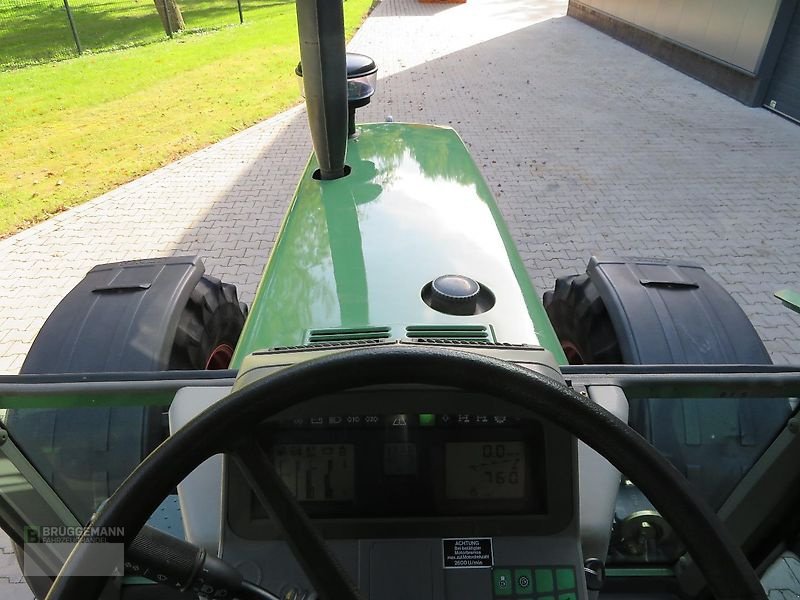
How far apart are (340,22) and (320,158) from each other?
547mm

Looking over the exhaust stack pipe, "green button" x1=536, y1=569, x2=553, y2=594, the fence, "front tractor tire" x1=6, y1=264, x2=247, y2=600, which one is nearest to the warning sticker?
"green button" x1=536, y1=569, x2=553, y2=594

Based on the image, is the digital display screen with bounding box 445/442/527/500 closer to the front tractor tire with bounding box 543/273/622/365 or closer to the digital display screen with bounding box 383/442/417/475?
the digital display screen with bounding box 383/442/417/475

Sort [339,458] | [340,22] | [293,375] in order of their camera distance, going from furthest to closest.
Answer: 1. [340,22]
2. [339,458]
3. [293,375]

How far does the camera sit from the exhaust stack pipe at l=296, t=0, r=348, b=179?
2.13 metres

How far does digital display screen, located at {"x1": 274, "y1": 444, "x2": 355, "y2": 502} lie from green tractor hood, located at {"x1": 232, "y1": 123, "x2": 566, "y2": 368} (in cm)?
33

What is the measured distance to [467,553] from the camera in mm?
1241

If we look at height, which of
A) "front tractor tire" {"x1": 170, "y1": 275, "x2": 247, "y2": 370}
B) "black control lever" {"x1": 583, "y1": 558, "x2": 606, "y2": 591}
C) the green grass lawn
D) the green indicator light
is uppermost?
the green indicator light

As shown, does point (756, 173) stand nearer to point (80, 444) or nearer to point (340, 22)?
point (340, 22)

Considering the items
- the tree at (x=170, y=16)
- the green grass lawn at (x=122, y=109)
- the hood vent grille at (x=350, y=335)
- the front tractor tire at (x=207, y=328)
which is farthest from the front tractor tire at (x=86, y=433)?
the tree at (x=170, y=16)

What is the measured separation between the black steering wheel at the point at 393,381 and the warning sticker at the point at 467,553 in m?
0.45

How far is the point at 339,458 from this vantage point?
1.21 m

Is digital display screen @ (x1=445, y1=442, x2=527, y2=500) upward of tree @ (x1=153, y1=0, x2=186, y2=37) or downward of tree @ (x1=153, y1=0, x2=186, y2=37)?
upward

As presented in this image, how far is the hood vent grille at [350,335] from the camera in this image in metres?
1.44

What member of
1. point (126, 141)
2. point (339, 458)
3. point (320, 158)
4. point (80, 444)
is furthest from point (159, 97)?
point (339, 458)
